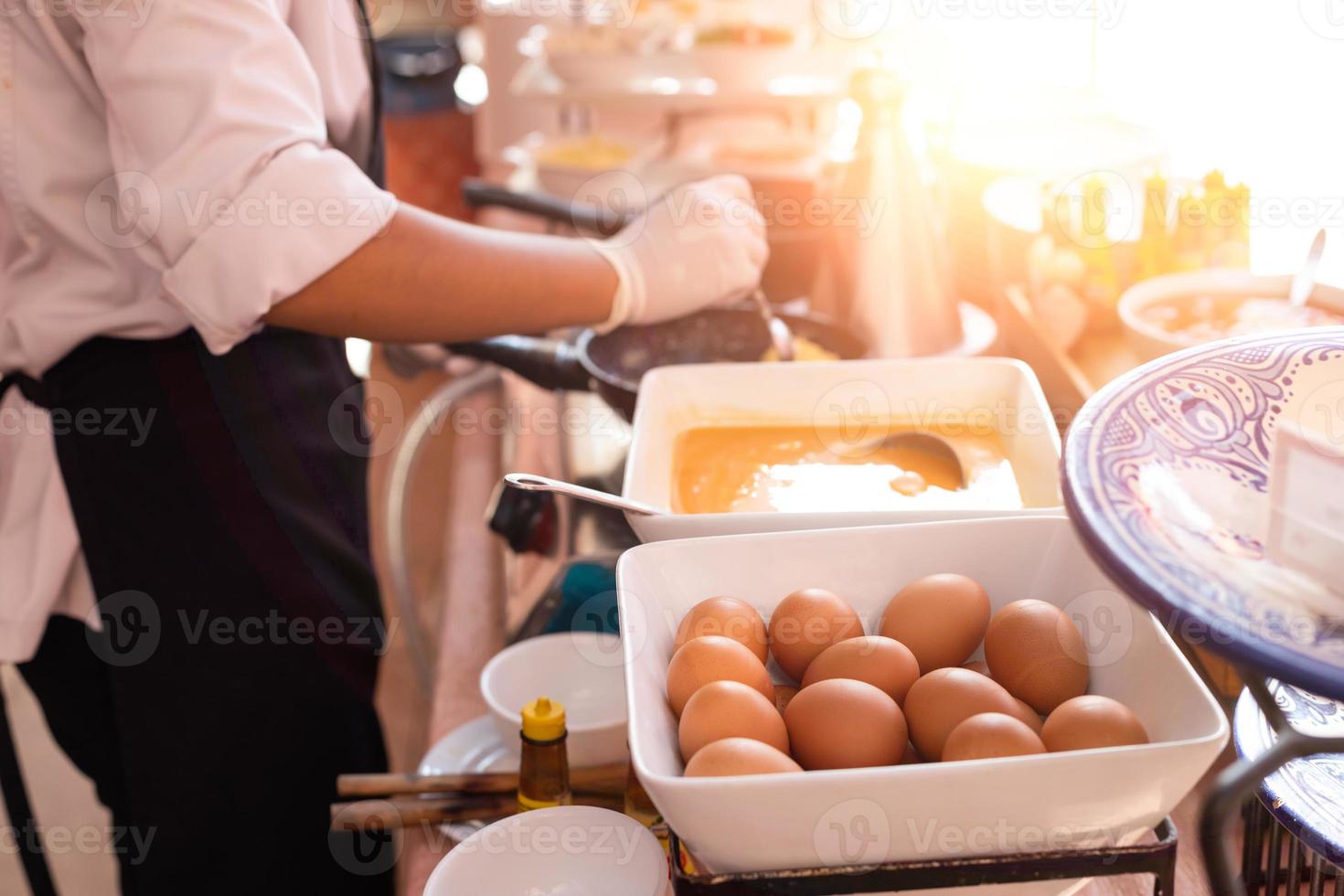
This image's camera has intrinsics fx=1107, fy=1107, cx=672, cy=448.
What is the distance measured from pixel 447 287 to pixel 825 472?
0.39 meters

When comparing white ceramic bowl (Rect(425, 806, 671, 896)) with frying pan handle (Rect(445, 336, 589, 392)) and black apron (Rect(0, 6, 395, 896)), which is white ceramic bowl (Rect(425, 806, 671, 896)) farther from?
black apron (Rect(0, 6, 395, 896))

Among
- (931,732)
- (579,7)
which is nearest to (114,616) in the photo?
(931,732)

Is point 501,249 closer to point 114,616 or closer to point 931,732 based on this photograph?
point 114,616

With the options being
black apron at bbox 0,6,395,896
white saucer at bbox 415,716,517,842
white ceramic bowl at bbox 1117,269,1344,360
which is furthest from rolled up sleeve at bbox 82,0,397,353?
white ceramic bowl at bbox 1117,269,1344,360

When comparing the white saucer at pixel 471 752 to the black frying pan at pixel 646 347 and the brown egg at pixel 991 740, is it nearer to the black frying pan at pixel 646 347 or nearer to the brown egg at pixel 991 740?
the black frying pan at pixel 646 347

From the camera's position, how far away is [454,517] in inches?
66.4

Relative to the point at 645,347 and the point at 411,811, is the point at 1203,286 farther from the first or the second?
the point at 411,811

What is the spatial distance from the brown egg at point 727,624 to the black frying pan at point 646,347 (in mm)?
452

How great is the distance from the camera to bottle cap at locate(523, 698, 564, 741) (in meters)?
0.77

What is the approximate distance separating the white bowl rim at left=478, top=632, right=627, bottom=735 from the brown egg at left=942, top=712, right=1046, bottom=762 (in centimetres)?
35

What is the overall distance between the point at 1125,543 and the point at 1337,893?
321mm

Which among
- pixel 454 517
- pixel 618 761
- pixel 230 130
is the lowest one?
pixel 454 517

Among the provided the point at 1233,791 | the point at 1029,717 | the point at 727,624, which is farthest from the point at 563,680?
the point at 1233,791

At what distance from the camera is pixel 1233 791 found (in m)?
0.43
